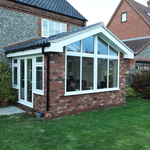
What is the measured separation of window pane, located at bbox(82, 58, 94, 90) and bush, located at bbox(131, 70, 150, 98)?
5.48 meters

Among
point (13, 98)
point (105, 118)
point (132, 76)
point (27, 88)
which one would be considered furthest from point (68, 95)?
point (132, 76)

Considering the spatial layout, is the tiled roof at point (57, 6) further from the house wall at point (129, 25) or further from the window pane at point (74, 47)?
the house wall at point (129, 25)

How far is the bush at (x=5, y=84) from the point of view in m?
8.35

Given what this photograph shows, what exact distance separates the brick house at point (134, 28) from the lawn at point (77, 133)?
45.4 ft

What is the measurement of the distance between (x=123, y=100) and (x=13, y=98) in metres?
5.86

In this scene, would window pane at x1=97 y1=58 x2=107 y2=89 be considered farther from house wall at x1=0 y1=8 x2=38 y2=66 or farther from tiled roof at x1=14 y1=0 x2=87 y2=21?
tiled roof at x1=14 y1=0 x2=87 y2=21

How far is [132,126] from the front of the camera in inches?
220

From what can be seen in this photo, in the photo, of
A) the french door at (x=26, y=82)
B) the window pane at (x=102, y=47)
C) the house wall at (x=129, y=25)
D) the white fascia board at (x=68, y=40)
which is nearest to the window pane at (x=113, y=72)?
the window pane at (x=102, y=47)

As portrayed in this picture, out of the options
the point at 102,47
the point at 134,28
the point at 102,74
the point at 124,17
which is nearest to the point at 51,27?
the point at 102,47

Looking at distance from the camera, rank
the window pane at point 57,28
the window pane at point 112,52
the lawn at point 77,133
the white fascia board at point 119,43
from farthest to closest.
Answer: the window pane at point 57,28 → the window pane at point 112,52 → the white fascia board at point 119,43 → the lawn at point 77,133

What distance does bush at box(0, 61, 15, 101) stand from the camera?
27.4 ft

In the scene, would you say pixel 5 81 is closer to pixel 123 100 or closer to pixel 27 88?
pixel 27 88

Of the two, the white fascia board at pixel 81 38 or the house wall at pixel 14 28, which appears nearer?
the white fascia board at pixel 81 38

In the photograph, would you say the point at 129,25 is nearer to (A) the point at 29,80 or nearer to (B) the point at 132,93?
(B) the point at 132,93
